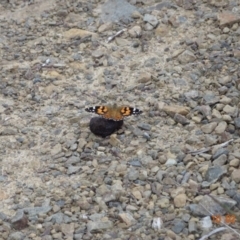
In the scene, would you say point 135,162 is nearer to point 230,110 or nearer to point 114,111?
point 114,111

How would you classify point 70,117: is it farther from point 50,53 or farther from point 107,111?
point 50,53

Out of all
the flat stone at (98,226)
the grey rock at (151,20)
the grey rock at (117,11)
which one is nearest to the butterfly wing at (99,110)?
the flat stone at (98,226)

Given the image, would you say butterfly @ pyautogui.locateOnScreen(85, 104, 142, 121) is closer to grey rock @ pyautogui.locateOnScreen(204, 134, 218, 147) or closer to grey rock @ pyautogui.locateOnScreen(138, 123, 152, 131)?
grey rock @ pyautogui.locateOnScreen(138, 123, 152, 131)

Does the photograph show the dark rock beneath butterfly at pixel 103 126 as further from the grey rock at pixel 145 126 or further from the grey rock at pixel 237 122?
the grey rock at pixel 237 122

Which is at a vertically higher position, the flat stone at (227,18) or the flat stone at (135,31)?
the flat stone at (227,18)

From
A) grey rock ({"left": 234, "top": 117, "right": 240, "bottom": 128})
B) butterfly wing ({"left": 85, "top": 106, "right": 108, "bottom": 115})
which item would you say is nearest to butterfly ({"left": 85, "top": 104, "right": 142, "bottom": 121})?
butterfly wing ({"left": 85, "top": 106, "right": 108, "bottom": 115})
